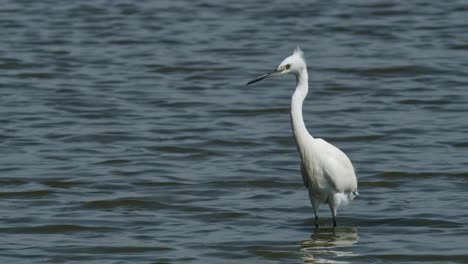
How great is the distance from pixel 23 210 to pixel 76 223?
73 cm

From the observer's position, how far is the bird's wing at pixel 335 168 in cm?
996

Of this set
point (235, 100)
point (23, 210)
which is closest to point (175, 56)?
point (235, 100)

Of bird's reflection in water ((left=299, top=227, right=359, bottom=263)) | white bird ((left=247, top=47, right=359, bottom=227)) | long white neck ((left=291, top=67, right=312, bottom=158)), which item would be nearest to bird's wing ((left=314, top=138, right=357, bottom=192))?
white bird ((left=247, top=47, right=359, bottom=227))

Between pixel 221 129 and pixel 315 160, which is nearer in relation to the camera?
pixel 315 160

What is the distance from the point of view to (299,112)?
9.76 meters

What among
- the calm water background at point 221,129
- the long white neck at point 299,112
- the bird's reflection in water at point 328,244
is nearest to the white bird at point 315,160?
the long white neck at point 299,112

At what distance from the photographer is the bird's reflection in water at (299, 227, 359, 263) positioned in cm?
953

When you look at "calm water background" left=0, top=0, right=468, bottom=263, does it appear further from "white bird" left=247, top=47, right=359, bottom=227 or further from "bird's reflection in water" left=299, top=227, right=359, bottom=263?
"white bird" left=247, top=47, right=359, bottom=227

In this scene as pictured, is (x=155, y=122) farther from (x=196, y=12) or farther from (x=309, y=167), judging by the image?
(x=196, y=12)

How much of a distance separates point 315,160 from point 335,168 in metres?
0.17

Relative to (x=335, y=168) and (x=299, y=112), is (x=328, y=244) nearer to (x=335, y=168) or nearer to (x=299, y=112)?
(x=335, y=168)

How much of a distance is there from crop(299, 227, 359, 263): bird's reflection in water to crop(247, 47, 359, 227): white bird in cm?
18

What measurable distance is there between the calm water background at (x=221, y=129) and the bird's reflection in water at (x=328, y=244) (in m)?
0.02

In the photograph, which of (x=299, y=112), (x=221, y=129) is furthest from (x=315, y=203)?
(x=221, y=129)
